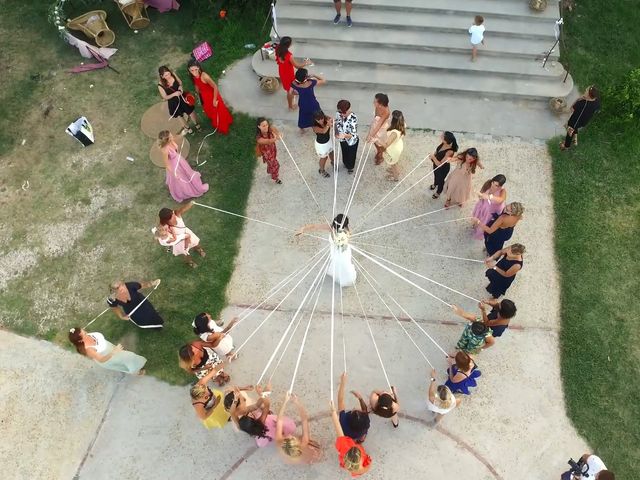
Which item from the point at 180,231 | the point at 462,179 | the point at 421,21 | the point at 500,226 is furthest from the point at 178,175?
the point at 421,21

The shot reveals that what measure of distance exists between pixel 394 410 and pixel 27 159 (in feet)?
26.9

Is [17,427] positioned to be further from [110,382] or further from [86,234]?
[86,234]

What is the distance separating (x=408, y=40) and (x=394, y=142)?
3072mm

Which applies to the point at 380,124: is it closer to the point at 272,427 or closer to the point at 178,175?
the point at 178,175

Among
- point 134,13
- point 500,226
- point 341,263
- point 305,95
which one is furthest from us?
point 134,13

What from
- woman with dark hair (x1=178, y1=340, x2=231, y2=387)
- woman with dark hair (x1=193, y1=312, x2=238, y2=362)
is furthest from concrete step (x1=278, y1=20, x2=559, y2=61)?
woman with dark hair (x1=178, y1=340, x2=231, y2=387)

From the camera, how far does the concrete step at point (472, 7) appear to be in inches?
411

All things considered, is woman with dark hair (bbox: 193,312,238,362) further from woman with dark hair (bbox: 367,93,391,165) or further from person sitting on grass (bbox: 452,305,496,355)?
woman with dark hair (bbox: 367,93,391,165)

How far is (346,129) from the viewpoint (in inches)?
332

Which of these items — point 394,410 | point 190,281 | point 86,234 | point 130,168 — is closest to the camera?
Result: point 394,410

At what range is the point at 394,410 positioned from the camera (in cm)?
619

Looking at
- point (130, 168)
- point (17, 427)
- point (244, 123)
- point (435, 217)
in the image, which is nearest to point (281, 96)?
point (244, 123)

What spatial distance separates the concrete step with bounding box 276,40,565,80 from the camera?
33.3ft

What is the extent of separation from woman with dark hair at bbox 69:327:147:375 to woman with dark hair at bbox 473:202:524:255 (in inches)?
211
